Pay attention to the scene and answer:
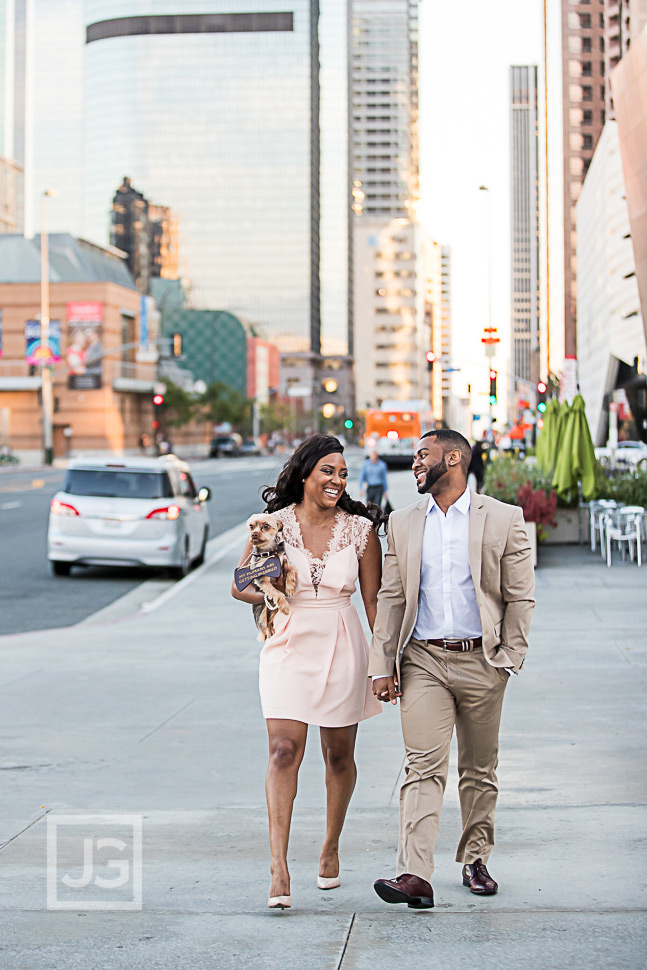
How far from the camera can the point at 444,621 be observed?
4.58 metres

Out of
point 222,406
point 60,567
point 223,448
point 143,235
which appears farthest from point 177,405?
point 143,235

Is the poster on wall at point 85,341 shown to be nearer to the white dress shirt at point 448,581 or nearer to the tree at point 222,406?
the tree at point 222,406

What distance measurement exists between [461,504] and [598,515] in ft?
50.6

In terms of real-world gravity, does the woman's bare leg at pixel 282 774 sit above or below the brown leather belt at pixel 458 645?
below

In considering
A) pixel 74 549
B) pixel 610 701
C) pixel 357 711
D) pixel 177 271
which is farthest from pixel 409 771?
pixel 177 271

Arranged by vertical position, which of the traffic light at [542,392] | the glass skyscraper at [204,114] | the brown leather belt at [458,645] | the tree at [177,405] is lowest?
the brown leather belt at [458,645]

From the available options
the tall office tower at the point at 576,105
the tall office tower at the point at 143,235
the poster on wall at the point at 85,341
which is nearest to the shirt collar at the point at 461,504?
the poster on wall at the point at 85,341

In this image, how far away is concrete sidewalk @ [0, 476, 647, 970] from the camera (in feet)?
13.5

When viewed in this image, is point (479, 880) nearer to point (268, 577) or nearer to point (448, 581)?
point (448, 581)

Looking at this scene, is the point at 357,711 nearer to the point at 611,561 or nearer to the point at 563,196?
the point at 611,561

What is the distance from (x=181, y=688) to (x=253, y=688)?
0.55 meters

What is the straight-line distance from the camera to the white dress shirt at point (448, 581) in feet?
15.0

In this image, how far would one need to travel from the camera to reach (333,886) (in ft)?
15.6

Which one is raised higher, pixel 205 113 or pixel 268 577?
pixel 205 113
